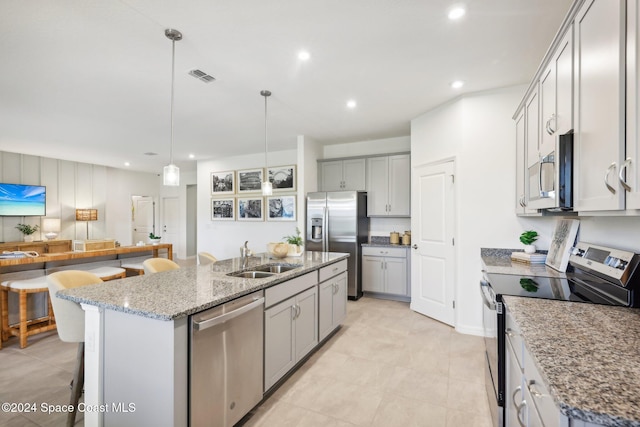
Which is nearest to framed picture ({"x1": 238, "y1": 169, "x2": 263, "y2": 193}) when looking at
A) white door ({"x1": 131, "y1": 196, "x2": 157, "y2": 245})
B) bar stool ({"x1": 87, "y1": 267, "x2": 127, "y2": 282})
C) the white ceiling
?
the white ceiling

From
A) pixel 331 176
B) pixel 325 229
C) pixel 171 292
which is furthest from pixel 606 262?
pixel 331 176

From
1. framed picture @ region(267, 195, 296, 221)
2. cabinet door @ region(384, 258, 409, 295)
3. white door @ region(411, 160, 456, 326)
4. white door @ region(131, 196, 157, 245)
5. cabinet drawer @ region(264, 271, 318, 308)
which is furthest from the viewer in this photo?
white door @ region(131, 196, 157, 245)

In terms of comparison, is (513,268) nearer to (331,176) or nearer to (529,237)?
(529,237)

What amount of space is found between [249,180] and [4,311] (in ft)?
14.4

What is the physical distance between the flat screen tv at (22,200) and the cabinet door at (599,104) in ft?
29.9

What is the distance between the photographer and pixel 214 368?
162cm

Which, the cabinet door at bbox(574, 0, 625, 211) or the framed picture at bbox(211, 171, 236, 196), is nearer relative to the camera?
the cabinet door at bbox(574, 0, 625, 211)

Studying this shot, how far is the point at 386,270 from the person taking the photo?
4707mm

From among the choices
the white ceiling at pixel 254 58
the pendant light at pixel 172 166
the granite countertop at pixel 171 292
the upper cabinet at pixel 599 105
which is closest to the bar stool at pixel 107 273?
the granite countertop at pixel 171 292

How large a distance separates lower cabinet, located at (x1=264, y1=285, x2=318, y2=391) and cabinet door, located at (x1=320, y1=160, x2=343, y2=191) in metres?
2.84

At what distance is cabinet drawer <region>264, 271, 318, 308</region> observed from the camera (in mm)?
2109

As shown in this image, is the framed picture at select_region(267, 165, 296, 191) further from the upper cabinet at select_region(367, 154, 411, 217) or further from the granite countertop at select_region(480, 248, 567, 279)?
the granite countertop at select_region(480, 248, 567, 279)

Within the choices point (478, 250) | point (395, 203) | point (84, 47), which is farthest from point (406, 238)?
point (84, 47)

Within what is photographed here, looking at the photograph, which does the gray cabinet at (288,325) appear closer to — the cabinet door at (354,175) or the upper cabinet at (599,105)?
the upper cabinet at (599,105)
